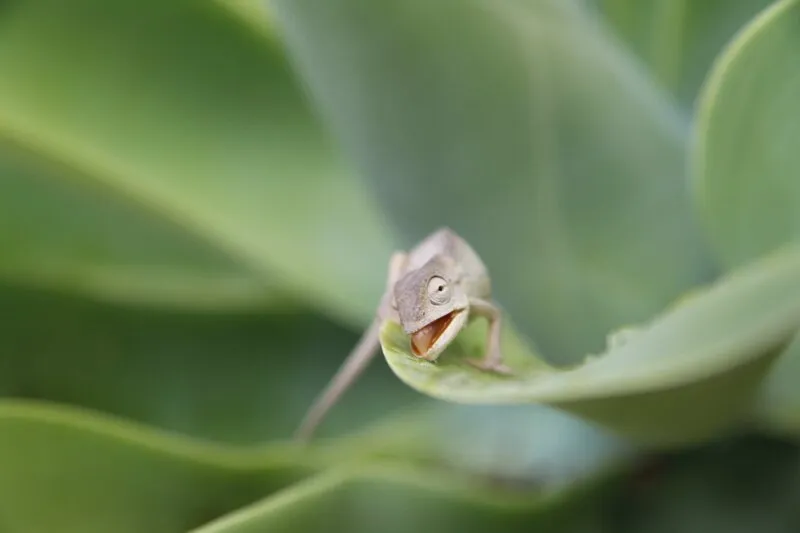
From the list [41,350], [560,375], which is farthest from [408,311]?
[41,350]

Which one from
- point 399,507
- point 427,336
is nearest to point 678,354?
point 427,336

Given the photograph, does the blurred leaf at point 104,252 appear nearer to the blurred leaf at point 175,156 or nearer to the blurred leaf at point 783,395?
the blurred leaf at point 175,156

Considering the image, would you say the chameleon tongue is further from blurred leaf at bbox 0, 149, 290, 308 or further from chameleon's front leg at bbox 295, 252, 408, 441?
blurred leaf at bbox 0, 149, 290, 308

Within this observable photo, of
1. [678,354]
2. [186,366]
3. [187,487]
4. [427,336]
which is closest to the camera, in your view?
[678,354]

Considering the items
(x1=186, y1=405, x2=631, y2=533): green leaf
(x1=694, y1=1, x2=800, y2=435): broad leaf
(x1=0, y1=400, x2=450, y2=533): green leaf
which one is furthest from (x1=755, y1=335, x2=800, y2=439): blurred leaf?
(x1=0, y1=400, x2=450, y2=533): green leaf

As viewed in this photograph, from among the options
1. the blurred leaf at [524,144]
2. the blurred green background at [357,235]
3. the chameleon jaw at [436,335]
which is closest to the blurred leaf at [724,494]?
the blurred green background at [357,235]

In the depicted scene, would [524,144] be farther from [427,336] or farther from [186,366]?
[186,366]

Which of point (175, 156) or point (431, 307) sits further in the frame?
point (175, 156)
